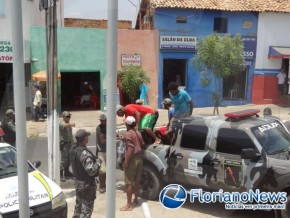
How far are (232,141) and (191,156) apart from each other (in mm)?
630

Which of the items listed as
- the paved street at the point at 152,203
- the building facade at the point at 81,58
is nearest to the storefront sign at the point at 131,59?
the building facade at the point at 81,58

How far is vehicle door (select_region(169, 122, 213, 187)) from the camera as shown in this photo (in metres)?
5.23

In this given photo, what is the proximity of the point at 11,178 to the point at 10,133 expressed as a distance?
8.31ft

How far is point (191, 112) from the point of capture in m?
6.41

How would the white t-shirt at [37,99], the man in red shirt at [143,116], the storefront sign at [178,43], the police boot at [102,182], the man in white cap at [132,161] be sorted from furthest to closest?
the white t-shirt at [37,99], the storefront sign at [178,43], the police boot at [102,182], the man in red shirt at [143,116], the man in white cap at [132,161]

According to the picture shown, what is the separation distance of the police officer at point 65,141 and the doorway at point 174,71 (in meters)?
2.03

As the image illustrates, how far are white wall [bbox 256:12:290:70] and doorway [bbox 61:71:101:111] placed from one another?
3.41 m

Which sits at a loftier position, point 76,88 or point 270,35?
point 270,35

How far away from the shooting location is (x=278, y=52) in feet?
23.9

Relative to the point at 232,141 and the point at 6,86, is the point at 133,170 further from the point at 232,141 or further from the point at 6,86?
the point at 6,86

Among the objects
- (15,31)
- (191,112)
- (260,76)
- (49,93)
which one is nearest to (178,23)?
(260,76)

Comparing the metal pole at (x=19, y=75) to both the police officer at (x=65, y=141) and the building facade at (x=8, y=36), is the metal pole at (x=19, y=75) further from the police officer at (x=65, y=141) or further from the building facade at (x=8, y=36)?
the building facade at (x=8, y=36)

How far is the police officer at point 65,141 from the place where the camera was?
22.3 ft

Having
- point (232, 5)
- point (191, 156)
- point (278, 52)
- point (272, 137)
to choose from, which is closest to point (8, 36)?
point (232, 5)
